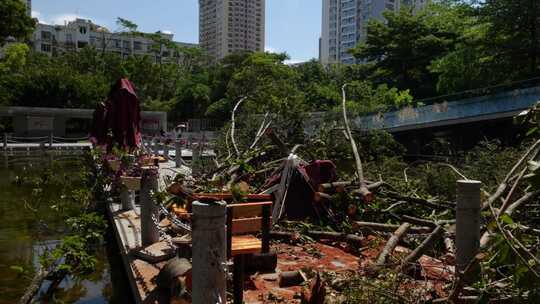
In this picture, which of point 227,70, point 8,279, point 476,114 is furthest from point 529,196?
point 227,70

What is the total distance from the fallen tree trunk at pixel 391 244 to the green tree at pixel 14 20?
86.9 ft

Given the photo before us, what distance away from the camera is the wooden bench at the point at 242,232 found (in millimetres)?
4598

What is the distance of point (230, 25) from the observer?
136750 millimetres

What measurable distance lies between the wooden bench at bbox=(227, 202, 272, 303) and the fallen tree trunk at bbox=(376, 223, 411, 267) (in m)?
1.21

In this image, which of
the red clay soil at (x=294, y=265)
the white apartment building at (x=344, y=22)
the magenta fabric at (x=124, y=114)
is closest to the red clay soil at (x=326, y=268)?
the red clay soil at (x=294, y=265)

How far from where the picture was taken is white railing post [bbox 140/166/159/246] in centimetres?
662

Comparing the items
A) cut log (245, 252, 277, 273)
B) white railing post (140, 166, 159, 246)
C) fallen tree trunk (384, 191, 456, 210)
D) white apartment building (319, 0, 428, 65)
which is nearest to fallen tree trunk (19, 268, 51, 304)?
white railing post (140, 166, 159, 246)

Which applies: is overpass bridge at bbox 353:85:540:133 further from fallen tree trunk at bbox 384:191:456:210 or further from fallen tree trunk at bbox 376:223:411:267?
fallen tree trunk at bbox 376:223:411:267

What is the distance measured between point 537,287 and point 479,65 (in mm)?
22749

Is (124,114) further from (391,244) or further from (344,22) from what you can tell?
(344,22)

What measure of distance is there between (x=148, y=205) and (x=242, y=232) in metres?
2.00

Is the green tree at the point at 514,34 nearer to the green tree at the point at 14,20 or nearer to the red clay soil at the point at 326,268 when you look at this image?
the red clay soil at the point at 326,268

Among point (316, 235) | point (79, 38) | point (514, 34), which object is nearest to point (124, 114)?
point (316, 235)

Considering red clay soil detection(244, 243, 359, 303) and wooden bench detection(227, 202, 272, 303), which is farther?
red clay soil detection(244, 243, 359, 303)
